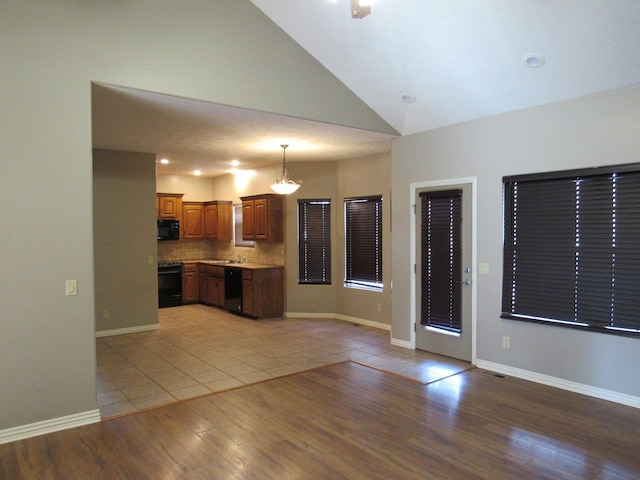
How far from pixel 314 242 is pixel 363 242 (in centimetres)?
100

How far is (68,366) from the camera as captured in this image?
3.46m

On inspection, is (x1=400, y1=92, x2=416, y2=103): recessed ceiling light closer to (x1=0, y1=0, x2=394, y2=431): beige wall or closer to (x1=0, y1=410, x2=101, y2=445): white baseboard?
(x1=0, y1=0, x2=394, y2=431): beige wall

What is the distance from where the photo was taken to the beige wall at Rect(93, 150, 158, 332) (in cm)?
647

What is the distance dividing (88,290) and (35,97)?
60.7 inches

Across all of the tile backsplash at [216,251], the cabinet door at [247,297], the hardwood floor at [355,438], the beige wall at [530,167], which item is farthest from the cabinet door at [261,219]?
the hardwood floor at [355,438]

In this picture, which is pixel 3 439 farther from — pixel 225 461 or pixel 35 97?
pixel 35 97

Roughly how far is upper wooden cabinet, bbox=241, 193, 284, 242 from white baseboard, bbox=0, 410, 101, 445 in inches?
185

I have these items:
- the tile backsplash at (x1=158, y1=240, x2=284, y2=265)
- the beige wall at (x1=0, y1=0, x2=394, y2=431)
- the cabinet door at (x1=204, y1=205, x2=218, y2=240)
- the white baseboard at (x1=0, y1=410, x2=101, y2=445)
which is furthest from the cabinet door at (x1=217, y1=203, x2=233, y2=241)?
the white baseboard at (x1=0, y1=410, x2=101, y2=445)

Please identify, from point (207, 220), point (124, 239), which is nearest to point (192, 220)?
point (207, 220)

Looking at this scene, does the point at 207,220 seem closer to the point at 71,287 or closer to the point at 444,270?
the point at 444,270

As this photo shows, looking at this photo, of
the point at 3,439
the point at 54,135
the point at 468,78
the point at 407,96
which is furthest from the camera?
the point at 407,96

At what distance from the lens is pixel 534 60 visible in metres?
3.81

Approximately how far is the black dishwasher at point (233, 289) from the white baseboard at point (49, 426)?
14.6ft

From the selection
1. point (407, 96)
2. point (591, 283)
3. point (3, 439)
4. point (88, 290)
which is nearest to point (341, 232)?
point (407, 96)
